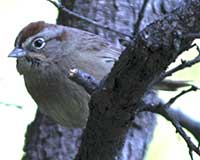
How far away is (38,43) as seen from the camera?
4.63 meters

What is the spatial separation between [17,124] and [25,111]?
0.45 feet

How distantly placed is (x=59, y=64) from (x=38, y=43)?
0.23m

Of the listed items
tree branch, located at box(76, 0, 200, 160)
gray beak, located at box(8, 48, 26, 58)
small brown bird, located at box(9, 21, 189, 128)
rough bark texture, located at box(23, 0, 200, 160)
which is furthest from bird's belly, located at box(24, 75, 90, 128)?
tree branch, located at box(76, 0, 200, 160)

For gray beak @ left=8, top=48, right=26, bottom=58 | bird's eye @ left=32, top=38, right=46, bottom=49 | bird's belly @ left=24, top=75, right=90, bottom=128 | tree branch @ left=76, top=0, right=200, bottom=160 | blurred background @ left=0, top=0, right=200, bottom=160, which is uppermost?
tree branch @ left=76, top=0, right=200, bottom=160

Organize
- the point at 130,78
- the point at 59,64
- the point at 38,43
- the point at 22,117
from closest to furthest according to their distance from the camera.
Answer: the point at 130,78 < the point at 59,64 < the point at 38,43 < the point at 22,117

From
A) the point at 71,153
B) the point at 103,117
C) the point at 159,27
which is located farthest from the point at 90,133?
the point at 71,153

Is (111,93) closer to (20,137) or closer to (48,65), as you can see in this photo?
(48,65)

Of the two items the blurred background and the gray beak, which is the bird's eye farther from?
the blurred background

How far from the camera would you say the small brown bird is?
4.39 meters

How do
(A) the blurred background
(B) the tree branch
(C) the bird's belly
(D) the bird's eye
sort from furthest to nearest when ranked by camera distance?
(A) the blurred background
(D) the bird's eye
(C) the bird's belly
(B) the tree branch

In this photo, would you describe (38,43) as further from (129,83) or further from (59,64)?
(129,83)

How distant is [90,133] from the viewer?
10.1ft

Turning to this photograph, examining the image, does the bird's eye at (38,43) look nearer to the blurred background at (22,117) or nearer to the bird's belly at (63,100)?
the bird's belly at (63,100)

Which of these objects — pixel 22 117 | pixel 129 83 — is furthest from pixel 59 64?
pixel 22 117
